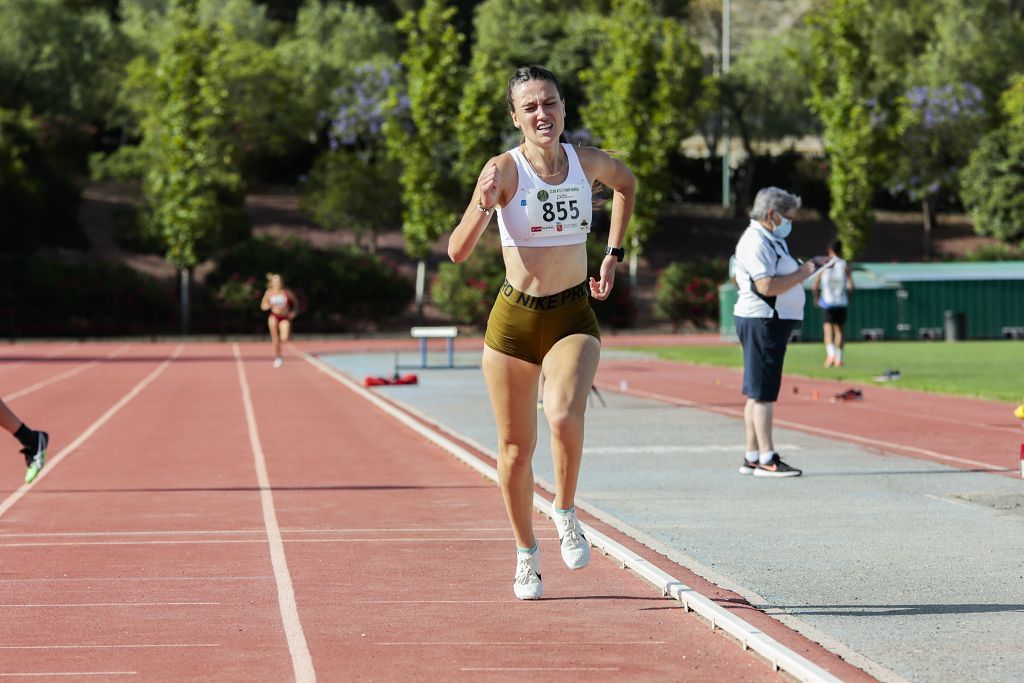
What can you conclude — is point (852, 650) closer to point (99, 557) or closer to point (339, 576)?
point (339, 576)

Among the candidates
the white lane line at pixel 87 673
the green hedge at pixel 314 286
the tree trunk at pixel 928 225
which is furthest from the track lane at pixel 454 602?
the tree trunk at pixel 928 225

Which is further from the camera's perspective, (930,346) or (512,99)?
(930,346)

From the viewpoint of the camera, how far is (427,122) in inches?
2303

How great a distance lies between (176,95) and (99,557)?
48535 millimetres

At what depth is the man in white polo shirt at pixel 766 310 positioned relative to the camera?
38.1ft

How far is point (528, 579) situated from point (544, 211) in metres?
1.61

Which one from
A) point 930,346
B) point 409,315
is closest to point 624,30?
point 409,315

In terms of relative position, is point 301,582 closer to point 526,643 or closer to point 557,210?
point 526,643

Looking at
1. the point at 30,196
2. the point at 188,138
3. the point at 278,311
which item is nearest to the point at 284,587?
the point at 278,311

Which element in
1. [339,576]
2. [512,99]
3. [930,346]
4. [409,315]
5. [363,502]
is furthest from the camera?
[409,315]

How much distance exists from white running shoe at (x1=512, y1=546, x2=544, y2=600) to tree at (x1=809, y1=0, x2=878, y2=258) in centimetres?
5613

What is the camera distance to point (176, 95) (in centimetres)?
5509

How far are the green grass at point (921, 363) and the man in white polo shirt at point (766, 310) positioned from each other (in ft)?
28.1

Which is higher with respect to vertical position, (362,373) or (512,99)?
(512,99)
